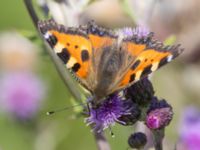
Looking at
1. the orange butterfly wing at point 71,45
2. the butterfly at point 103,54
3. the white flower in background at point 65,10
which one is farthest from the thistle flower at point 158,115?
the white flower in background at point 65,10

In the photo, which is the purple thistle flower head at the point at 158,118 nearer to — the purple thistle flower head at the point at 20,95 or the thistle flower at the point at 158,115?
the thistle flower at the point at 158,115

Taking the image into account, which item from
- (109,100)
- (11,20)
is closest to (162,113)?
(109,100)

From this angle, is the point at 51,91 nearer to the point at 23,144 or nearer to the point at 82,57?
the point at 23,144

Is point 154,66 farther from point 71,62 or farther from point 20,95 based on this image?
point 20,95

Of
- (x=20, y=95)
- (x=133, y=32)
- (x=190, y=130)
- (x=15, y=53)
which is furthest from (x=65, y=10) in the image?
(x=15, y=53)

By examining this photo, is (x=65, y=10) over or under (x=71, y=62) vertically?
over
